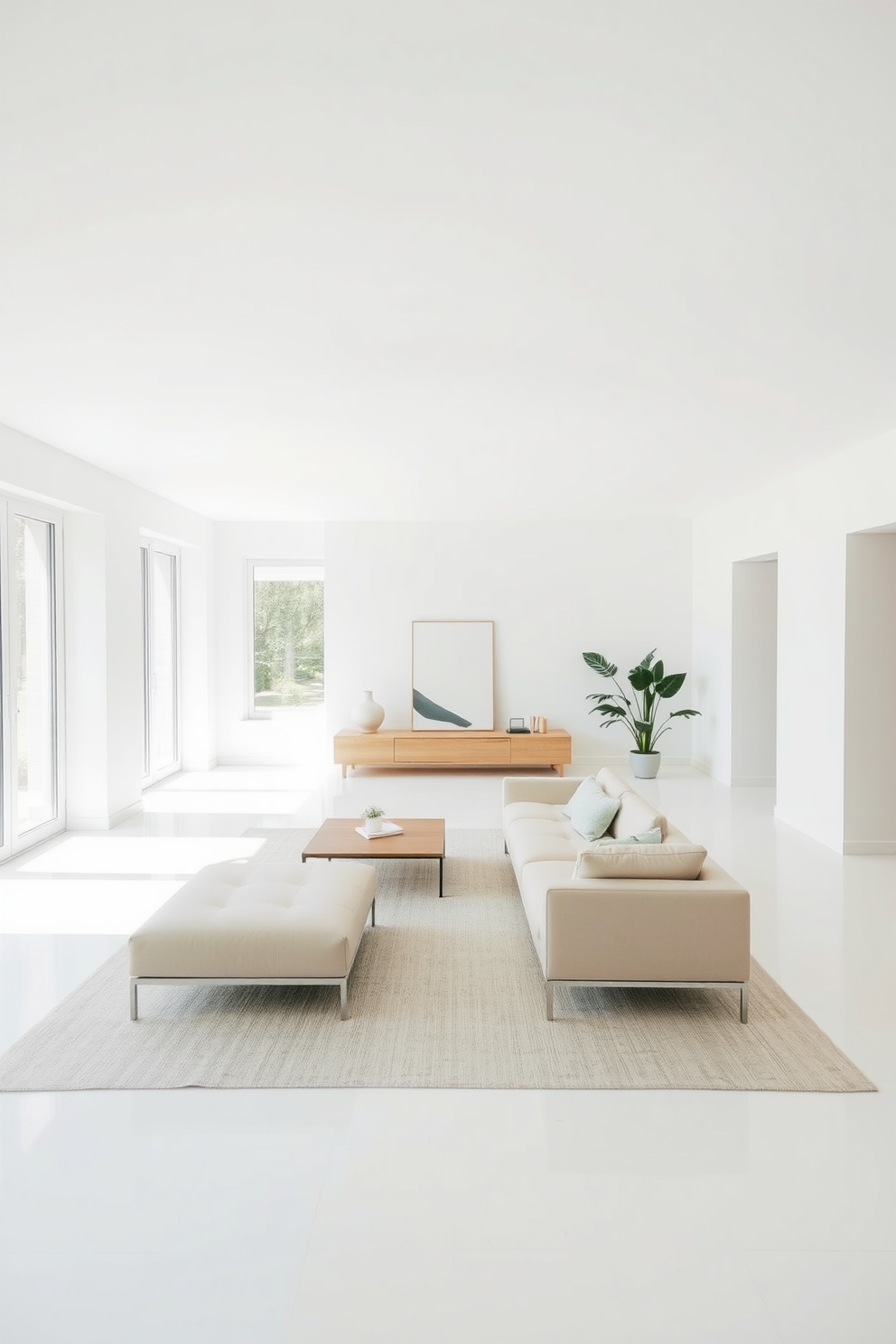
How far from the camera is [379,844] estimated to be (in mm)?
4906

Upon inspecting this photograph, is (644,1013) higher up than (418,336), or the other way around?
(418,336)

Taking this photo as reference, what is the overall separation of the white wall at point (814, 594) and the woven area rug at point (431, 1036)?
9.25 ft

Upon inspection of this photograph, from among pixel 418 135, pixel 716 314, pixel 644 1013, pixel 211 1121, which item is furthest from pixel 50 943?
pixel 716 314

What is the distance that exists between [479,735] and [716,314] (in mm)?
6186

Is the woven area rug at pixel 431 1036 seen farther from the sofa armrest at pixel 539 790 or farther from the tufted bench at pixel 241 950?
the sofa armrest at pixel 539 790

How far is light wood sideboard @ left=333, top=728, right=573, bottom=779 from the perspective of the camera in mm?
9016

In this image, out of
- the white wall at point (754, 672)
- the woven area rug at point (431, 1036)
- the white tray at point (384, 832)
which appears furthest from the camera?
the white wall at point (754, 672)

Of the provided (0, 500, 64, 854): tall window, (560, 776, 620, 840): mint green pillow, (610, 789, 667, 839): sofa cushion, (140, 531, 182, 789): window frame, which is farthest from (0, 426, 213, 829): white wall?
(610, 789, 667, 839): sofa cushion

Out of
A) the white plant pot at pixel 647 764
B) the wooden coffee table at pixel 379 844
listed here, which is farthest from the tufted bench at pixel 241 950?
the white plant pot at pixel 647 764

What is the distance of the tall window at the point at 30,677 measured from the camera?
5676mm

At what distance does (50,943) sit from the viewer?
13.8 ft

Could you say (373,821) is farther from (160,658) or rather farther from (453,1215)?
(160,658)

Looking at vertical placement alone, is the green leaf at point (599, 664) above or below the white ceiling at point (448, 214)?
below

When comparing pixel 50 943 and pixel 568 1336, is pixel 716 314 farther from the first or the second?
pixel 50 943
